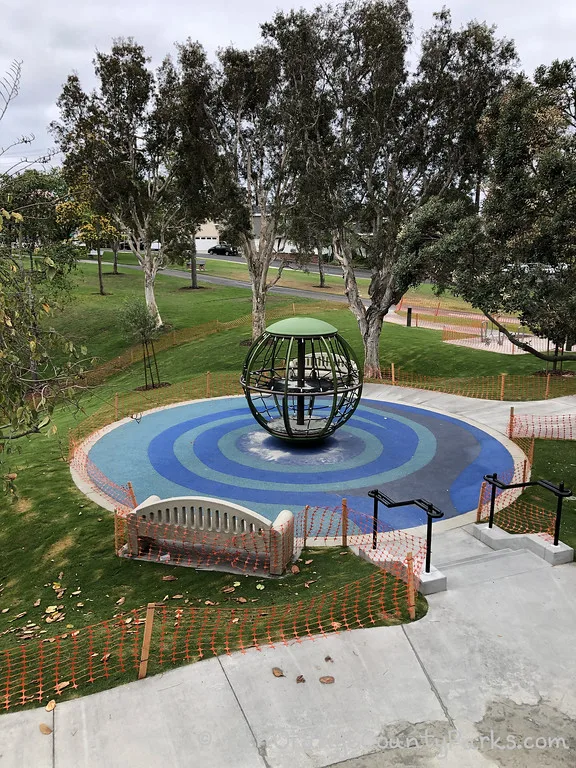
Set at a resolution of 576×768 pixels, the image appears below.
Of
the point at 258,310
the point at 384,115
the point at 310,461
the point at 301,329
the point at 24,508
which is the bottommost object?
the point at 24,508

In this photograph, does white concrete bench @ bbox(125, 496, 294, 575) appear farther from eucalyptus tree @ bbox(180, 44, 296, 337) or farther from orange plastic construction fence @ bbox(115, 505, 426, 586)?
eucalyptus tree @ bbox(180, 44, 296, 337)

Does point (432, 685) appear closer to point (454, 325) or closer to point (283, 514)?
point (283, 514)

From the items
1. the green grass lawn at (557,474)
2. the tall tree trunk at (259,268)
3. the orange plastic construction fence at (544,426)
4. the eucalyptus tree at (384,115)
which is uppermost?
the eucalyptus tree at (384,115)

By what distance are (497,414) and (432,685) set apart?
15063 mm

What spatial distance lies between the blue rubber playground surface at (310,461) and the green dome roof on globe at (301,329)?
3660 mm

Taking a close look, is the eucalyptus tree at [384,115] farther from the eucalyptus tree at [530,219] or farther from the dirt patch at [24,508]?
the dirt patch at [24,508]

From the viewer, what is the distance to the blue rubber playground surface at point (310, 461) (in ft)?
45.2

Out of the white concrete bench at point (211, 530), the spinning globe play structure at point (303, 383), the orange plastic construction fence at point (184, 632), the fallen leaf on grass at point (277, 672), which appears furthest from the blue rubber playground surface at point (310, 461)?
the fallen leaf on grass at point (277, 672)

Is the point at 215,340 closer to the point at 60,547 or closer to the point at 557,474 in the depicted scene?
the point at 557,474

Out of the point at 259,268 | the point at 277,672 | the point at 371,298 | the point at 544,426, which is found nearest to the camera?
the point at 277,672

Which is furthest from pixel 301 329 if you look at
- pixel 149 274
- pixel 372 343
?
pixel 149 274

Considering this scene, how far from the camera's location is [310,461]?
16203mm

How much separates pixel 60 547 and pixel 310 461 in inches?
287

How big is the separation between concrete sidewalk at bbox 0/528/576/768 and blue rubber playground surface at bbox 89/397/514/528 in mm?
5224
